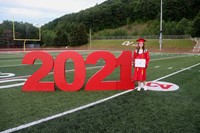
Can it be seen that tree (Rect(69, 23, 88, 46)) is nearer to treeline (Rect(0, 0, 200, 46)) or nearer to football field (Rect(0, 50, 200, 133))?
treeline (Rect(0, 0, 200, 46))

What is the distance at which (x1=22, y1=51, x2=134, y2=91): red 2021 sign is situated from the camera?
6.50 m

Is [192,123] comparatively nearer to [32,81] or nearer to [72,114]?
[72,114]

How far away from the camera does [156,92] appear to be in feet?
21.0

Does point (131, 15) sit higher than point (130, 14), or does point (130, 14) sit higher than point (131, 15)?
point (130, 14)

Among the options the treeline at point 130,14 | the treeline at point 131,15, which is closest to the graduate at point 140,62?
the treeline at point 131,15

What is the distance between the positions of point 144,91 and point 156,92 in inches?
12.3

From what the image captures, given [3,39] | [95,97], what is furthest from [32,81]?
[3,39]

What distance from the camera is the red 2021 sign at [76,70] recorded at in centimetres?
650

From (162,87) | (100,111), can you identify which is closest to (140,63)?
(162,87)

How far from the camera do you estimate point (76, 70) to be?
6594mm

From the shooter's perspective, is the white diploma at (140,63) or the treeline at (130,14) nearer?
the white diploma at (140,63)

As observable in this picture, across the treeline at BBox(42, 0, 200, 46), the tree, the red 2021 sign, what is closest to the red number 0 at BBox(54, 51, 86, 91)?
the red 2021 sign

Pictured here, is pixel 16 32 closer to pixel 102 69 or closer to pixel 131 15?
pixel 102 69

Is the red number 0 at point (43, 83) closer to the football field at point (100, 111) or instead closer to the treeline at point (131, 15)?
the football field at point (100, 111)
